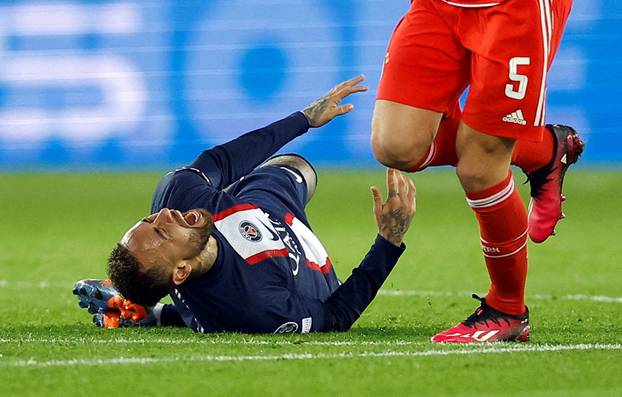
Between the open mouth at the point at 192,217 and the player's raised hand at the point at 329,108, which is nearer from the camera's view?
the open mouth at the point at 192,217

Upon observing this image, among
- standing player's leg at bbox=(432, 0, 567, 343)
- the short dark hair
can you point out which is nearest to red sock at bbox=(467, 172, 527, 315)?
standing player's leg at bbox=(432, 0, 567, 343)

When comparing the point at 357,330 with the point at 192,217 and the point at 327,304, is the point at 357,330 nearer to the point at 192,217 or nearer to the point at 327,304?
the point at 327,304

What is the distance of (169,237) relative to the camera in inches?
176

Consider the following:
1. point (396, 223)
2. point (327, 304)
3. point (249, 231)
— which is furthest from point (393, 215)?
point (249, 231)

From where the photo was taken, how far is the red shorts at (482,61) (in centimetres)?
419

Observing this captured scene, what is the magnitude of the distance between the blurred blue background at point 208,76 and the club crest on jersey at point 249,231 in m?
7.46

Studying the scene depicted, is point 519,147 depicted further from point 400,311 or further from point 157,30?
point 157,30

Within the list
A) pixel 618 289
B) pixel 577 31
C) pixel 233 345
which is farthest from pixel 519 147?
pixel 577 31

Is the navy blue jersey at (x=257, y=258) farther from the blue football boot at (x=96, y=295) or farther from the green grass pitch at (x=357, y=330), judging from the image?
the blue football boot at (x=96, y=295)

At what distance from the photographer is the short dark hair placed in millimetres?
4438

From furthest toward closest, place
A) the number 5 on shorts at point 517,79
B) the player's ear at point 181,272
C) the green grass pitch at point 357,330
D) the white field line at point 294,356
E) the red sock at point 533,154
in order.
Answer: the red sock at point 533,154
the player's ear at point 181,272
the number 5 on shorts at point 517,79
the white field line at point 294,356
the green grass pitch at point 357,330

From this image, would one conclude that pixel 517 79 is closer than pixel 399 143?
Yes

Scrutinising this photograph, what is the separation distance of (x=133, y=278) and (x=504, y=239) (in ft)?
4.03

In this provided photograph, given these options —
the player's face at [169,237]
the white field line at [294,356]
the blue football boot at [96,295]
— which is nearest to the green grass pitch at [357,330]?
the white field line at [294,356]
